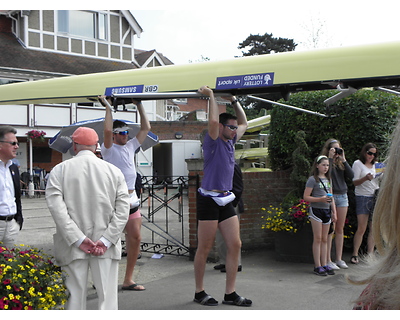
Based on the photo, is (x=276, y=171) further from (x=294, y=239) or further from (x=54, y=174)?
(x=54, y=174)

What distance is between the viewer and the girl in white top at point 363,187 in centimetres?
749

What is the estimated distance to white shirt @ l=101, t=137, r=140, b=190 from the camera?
595 centimetres

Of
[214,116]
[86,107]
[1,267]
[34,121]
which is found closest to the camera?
[1,267]

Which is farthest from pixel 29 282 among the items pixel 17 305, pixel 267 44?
pixel 267 44

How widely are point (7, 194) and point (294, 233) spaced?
4.49 metres

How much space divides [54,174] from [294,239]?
461 centimetres

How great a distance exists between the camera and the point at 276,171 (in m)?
8.84

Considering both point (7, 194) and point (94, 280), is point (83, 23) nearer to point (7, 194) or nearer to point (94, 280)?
point (7, 194)

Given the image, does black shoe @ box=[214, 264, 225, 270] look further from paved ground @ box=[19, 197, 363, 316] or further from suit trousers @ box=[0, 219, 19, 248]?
suit trousers @ box=[0, 219, 19, 248]

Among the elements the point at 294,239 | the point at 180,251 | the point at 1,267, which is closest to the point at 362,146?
the point at 294,239

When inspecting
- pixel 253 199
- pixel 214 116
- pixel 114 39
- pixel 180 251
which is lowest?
pixel 180 251

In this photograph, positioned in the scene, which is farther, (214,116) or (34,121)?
(34,121)

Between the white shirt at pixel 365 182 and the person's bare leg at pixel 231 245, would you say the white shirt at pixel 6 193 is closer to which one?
the person's bare leg at pixel 231 245

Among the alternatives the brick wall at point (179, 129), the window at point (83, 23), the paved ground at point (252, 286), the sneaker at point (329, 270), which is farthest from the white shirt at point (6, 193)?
the window at point (83, 23)
